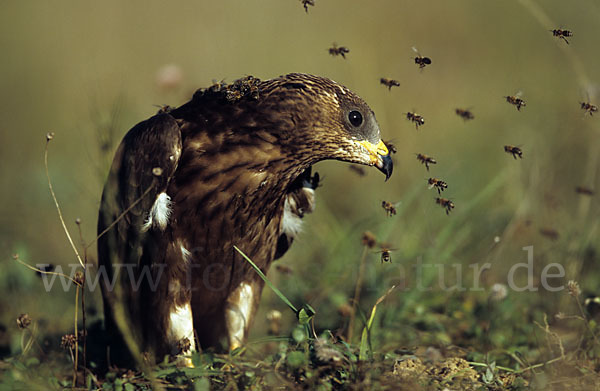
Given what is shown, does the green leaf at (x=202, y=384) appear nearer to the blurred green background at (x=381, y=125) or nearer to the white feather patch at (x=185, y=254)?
the white feather patch at (x=185, y=254)

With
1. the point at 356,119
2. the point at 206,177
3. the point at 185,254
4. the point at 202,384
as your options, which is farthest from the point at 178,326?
the point at 356,119

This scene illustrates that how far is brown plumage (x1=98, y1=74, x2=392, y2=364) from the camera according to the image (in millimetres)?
3195

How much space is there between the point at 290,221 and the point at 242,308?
0.59m

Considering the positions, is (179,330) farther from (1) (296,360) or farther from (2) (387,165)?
(2) (387,165)

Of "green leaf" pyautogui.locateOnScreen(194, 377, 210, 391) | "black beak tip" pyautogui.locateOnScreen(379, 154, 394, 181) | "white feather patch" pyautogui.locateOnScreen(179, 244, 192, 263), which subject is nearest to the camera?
"green leaf" pyautogui.locateOnScreen(194, 377, 210, 391)

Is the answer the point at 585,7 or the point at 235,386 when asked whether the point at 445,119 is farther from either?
the point at 235,386

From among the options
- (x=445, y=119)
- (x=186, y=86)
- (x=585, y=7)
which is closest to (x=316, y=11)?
(x=445, y=119)

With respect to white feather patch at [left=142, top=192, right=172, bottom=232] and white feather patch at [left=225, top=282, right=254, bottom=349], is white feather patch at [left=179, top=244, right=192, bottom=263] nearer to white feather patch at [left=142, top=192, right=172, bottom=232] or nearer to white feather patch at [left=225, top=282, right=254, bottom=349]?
white feather patch at [left=142, top=192, right=172, bottom=232]

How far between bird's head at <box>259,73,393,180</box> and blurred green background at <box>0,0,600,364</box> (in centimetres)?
102

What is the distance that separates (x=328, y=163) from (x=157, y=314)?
4143mm

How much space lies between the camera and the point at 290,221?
Answer: 154 inches

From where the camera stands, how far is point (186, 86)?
6258 millimetres

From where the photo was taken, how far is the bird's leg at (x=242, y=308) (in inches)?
151

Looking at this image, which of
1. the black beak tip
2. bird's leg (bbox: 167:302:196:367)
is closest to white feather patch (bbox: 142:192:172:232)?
bird's leg (bbox: 167:302:196:367)
